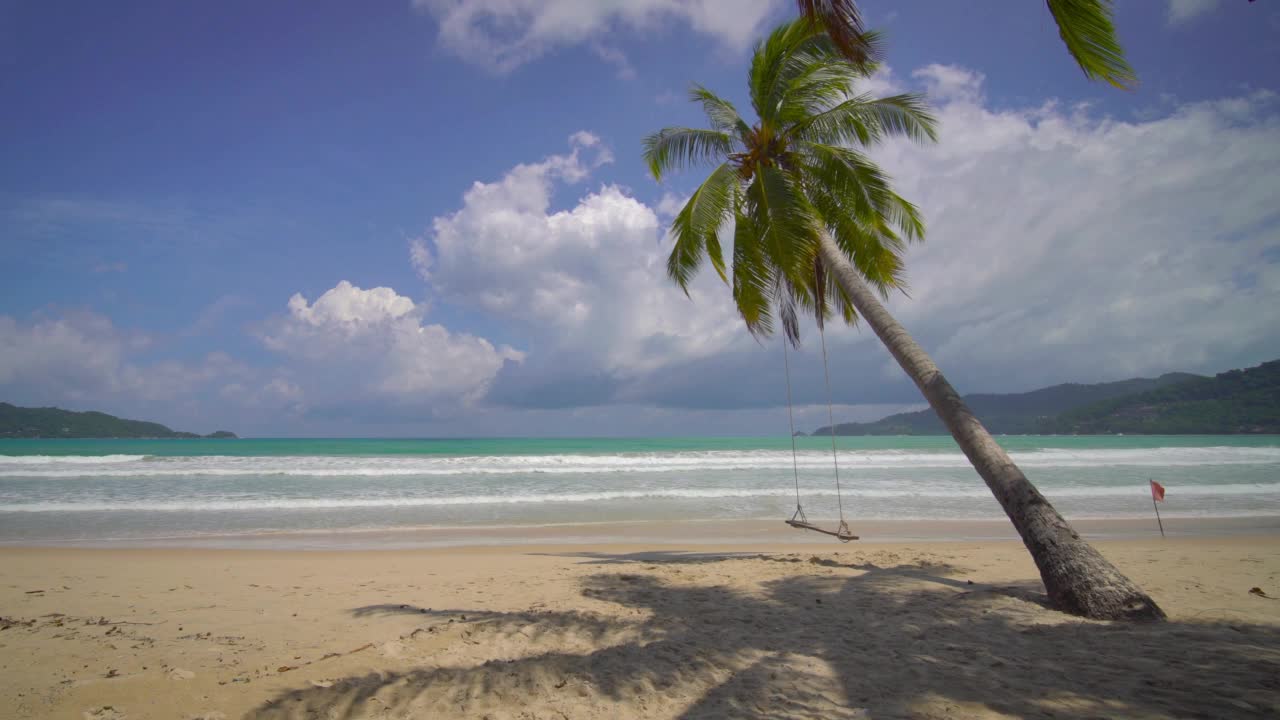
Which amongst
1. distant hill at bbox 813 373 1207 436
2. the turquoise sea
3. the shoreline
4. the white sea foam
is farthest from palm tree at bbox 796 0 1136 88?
distant hill at bbox 813 373 1207 436

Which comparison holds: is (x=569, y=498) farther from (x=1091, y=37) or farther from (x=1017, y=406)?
(x=1017, y=406)

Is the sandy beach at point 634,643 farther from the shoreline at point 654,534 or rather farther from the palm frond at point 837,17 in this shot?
the palm frond at point 837,17

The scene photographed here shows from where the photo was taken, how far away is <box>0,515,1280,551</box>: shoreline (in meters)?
10.0

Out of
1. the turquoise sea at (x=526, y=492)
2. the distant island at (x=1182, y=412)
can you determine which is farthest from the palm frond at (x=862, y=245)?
the distant island at (x=1182, y=412)

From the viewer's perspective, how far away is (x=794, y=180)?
8930 millimetres

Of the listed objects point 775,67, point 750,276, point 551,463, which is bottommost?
point 551,463

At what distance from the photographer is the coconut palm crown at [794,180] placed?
8438mm

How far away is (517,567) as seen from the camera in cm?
782

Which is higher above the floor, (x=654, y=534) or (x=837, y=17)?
(x=837, y=17)

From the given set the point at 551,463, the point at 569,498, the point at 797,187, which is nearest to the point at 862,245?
the point at 797,187

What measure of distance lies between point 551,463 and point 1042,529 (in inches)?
853

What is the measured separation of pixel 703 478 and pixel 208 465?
19651mm

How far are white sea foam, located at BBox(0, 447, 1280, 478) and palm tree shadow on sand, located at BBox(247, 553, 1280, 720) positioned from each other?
1801cm

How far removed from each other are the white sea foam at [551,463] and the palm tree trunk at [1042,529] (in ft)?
57.4
